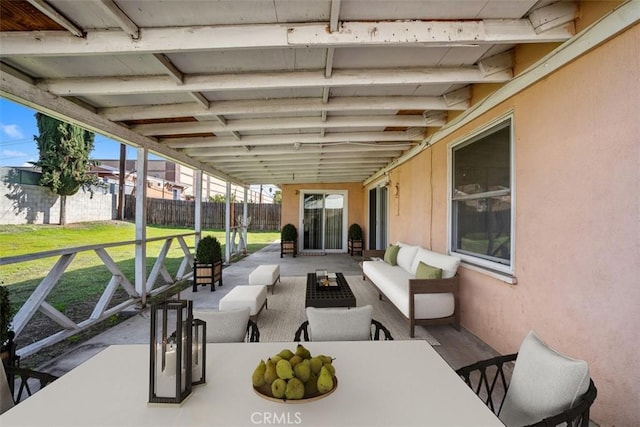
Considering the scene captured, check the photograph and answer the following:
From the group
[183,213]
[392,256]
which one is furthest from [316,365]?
[183,213]

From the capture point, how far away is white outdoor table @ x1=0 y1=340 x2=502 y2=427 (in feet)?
3.30

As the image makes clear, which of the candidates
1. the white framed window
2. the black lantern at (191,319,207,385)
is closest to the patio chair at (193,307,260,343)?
the black lantern at (191,319,207,385)

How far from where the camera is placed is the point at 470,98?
3316 mm

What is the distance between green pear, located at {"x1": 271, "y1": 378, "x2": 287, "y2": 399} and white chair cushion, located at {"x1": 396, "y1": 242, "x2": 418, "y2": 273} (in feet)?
12.8

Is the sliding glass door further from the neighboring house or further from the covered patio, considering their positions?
the neighboring house

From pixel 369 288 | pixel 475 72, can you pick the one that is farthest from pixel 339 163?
pixel 475 72

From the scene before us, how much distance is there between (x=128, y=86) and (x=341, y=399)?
10.2 feet

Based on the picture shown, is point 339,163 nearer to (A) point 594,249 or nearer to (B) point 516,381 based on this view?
(A) point 594,249

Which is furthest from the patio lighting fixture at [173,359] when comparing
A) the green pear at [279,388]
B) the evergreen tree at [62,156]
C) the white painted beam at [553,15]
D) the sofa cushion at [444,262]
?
the evergreen tree at [62,156]

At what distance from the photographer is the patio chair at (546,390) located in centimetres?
109

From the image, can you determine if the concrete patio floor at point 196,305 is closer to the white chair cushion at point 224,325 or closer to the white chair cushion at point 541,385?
the white chair cushion at point 541,385

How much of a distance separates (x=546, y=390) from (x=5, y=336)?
341 cm

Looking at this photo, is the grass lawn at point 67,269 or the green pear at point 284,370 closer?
the green pear at point 284,370

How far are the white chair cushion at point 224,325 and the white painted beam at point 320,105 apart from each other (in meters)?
2.31
